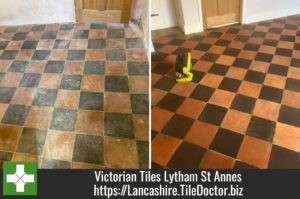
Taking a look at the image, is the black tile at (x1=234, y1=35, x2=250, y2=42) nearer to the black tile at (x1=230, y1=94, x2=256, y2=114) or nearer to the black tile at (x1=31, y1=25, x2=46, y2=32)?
the black tile at (x1=230, y1=94, x2=256, y2=114)

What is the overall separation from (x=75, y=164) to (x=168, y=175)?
2.39ft

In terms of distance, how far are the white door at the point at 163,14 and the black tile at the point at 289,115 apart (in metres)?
2.58

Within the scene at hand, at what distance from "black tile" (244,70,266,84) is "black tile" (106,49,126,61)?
1.43m

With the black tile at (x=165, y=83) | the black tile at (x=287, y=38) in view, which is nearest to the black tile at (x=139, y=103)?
the black tile at (x=165, y=83)

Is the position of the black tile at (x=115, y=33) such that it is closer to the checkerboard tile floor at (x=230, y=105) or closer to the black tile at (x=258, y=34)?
the checkerboard tile floor at (x=230, y=105)

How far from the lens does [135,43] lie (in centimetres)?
323

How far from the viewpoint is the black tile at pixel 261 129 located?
1.99 metres

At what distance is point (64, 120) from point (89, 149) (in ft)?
1.36

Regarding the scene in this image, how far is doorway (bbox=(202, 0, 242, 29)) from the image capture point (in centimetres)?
396

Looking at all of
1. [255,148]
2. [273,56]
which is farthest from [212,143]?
[273,56]

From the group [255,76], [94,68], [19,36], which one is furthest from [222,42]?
[19,36]

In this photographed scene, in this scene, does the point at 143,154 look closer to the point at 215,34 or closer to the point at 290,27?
the point at 215,34

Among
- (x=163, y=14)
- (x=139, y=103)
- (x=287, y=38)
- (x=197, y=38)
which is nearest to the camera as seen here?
(x=139, y=103)

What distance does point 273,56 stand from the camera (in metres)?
3.12
